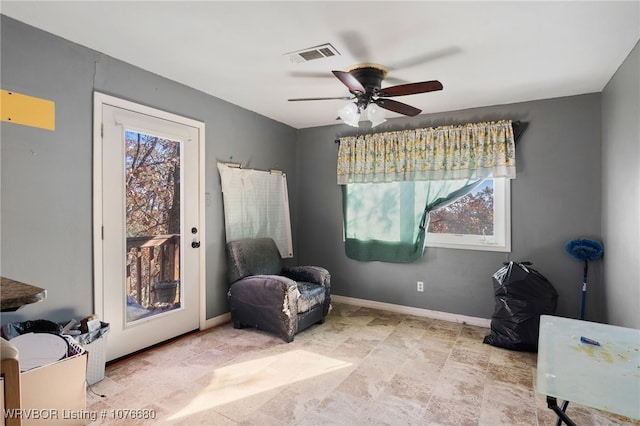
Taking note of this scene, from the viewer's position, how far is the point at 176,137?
3102 mm

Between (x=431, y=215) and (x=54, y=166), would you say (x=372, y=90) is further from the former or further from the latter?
(x=54, y=166)

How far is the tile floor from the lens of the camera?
6.72 ft

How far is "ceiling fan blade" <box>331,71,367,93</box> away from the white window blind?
172 centimetres

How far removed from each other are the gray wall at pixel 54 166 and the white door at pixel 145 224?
3.6 inches

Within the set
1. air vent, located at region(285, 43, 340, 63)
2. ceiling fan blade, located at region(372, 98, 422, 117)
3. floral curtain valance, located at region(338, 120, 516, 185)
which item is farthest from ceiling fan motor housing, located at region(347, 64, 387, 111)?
floral curtain valance, located at region(338, 120, 516, 185)

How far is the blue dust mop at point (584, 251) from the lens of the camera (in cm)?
308

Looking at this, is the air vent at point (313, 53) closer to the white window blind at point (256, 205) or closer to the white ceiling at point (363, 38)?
the white ceiling at point (363, 38)

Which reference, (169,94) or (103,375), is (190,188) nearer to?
(169,94)

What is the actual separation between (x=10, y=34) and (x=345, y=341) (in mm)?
3387

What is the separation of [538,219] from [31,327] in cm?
434

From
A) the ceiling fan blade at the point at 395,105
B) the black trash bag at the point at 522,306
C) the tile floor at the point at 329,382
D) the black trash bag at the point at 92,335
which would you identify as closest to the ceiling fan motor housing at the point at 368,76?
the ceiling fan blade at the point at 395,105

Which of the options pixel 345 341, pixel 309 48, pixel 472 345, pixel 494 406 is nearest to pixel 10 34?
pixel 309 48

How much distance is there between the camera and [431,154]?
3840mm

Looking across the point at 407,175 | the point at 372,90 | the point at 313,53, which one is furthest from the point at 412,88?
the point at 407,175
